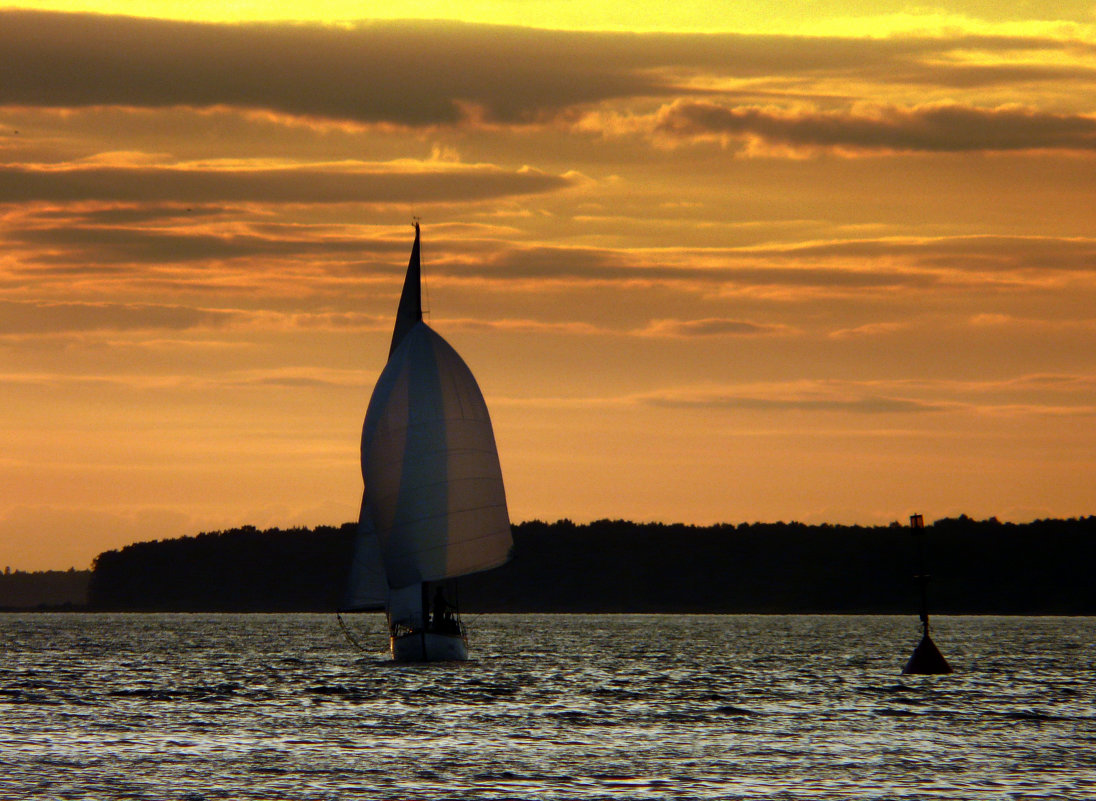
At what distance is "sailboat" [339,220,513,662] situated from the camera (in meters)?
75.2

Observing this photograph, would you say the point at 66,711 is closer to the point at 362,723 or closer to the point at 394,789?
the point at 362,723

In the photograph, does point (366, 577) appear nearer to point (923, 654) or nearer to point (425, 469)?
point (425, 469)

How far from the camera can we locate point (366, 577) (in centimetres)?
8288

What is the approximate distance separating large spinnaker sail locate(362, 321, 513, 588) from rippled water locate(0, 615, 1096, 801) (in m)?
6.07

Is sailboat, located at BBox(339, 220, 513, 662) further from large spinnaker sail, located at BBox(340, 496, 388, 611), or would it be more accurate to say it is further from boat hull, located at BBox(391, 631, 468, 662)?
large spinnaker sail, located at BBox(340, 496, 388, 611)

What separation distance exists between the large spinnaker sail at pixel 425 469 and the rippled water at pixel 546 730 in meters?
6.07

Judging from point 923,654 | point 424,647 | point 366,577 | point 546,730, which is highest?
point 366,577

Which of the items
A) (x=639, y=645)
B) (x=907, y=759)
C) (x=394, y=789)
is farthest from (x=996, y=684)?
(x=639, y=645)

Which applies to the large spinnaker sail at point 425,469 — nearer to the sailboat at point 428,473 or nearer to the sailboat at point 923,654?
the sailboat at point 428,473

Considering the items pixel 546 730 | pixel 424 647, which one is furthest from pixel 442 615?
pixel 546 730

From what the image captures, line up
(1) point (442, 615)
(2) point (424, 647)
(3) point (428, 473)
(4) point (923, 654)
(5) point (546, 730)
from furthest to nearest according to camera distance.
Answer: (1) point (442, 615) → (2) point (424, 647) → (4) point (923, 654) → (3) point (428, 473) → (5) point (546, 730)

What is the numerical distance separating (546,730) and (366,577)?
3031 cm

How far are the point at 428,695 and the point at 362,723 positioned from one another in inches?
520

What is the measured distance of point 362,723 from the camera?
186 ft
